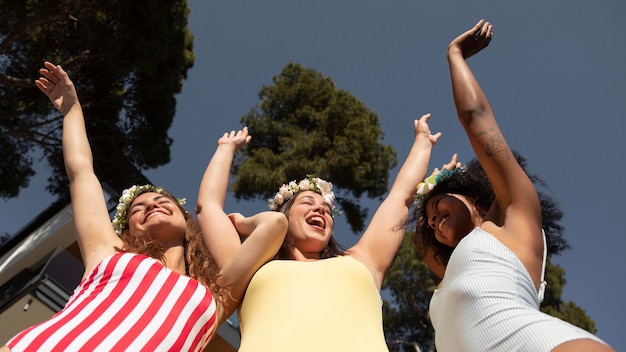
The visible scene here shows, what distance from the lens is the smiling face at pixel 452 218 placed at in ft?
8.00

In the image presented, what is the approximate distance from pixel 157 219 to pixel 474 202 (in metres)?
1.55

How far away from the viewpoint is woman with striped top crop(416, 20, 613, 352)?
1672 mm

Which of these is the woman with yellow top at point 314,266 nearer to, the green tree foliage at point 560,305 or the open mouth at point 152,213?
the open mouth at point 152,213

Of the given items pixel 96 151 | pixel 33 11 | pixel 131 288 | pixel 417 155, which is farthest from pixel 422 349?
pixel 131 288

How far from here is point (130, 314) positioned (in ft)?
7.85

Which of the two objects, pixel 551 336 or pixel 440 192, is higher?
pixel 440 192

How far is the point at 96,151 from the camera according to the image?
37.6 ft

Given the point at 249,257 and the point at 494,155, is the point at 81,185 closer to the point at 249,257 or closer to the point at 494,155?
the point at 249,257

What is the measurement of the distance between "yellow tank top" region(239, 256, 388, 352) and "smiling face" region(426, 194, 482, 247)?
509 millimetres

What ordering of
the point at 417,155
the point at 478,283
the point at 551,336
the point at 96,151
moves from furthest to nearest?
the point at 96,151 → the point at 417,155 → the point at 478,283 → the point at 551,336

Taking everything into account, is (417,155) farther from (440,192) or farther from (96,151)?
(96,151)

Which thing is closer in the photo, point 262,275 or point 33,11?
point 262,275

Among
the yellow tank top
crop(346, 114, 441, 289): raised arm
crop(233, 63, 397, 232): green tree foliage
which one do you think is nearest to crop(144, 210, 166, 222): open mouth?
the yellow tank top

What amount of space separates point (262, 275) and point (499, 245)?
128 centimetres
